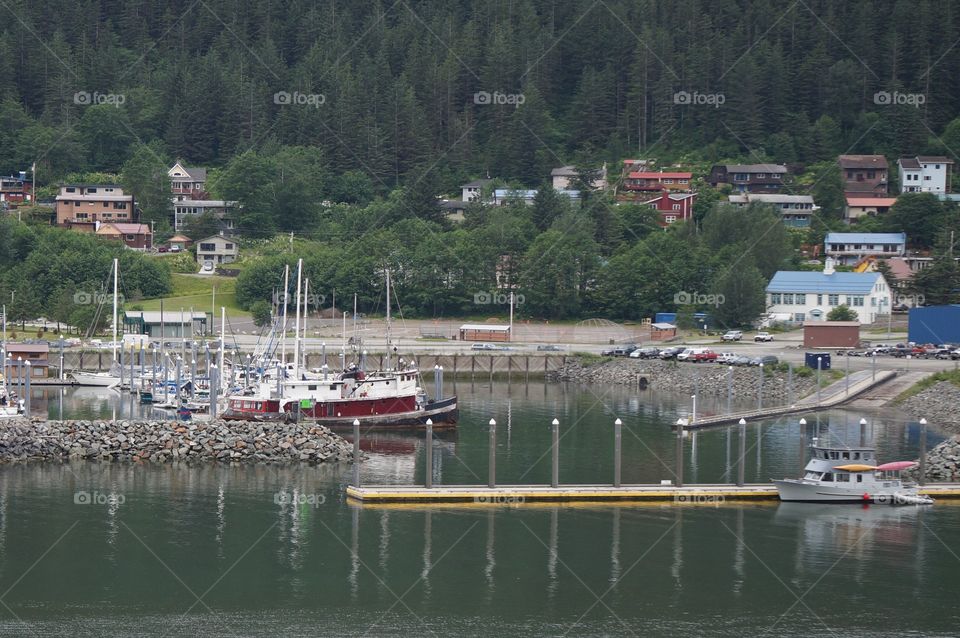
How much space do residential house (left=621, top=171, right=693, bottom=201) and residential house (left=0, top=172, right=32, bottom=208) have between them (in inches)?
1915

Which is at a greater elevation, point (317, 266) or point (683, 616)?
point (317, 266)

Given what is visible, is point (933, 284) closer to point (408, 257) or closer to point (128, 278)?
point (408, 257)

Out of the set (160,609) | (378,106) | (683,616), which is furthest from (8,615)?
(378,106)

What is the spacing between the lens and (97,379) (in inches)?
2987

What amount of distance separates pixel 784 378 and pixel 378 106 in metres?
74.9

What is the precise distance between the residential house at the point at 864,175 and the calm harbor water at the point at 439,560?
78409mm

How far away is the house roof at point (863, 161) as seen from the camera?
12812 cm

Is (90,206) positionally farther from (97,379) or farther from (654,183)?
(97,379)

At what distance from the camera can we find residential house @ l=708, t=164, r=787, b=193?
128000mm

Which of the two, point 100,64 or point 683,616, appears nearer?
point 683,616

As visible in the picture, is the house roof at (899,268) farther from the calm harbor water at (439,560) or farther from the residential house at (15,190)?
the residential house at (15,190)

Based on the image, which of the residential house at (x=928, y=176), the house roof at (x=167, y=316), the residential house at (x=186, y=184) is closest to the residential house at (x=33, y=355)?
the house roof at (x=167, y=316)

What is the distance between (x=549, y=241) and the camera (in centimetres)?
10156

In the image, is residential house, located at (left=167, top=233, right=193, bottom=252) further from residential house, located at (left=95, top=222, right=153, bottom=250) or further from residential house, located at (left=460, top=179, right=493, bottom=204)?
residential house, located at (left=460, top=179, right=493, bottom=204)
